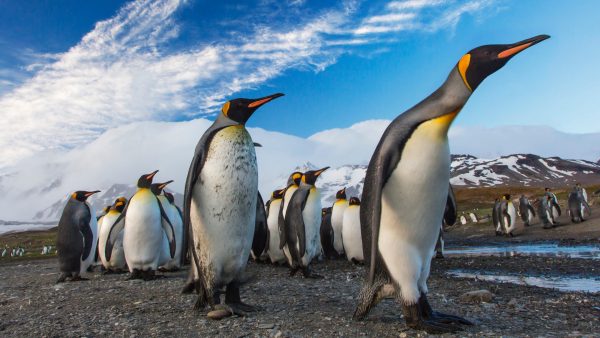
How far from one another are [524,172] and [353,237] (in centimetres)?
12487

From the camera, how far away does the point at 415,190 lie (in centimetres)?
343

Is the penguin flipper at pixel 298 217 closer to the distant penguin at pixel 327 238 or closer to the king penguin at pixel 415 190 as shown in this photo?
the distant penguin at pixel 327 238

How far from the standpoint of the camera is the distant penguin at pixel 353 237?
9.52m

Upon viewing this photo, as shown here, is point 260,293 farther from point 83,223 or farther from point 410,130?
point 83,223

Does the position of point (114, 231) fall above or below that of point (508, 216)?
above

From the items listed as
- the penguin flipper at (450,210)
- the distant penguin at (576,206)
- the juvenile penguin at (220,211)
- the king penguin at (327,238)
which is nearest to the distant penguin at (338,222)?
the king penguin at (327,238)

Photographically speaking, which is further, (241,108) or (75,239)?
(75,239)

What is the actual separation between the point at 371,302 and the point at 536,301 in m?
2.10

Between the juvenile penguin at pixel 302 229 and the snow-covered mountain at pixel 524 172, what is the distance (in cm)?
10265

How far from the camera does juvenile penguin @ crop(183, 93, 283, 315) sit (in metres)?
4.24

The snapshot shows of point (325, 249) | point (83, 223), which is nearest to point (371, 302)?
point (83, 223)

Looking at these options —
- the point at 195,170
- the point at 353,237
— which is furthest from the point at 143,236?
the point at 353,237

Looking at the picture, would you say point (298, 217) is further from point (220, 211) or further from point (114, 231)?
point (114, 231)

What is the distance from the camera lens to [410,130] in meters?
3.47
